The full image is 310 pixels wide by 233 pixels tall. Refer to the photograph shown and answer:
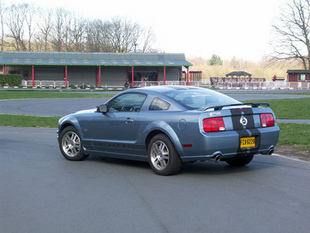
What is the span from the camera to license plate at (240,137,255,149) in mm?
7473

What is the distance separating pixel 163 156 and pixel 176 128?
0.55 meters

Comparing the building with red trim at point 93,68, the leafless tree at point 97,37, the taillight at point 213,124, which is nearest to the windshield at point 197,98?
the taillight at point 213,124

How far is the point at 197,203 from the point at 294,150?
520cm

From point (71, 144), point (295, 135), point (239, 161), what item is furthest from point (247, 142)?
point (295, 135)

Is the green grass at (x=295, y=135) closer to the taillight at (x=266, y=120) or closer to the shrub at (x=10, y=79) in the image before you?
the taillight at (x=266, y=120)

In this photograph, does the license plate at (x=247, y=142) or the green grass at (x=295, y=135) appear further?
the green grass at (x=295, y=135)

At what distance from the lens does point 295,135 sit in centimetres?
1273

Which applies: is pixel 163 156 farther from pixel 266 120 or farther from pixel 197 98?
pixel 266 120

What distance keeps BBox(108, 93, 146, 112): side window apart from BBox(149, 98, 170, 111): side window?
290 millimetres

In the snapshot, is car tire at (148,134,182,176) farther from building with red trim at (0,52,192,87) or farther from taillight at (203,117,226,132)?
building with red trim at (0,52,192,87)

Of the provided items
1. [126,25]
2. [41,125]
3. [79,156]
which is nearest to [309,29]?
[126,25]

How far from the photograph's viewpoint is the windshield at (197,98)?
7938 mm

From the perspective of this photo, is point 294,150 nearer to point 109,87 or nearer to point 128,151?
point 128,151

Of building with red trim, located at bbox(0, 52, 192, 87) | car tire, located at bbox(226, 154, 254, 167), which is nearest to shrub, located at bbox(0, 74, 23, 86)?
building with red trim, located at bbox(0, 52, 192, 87)
